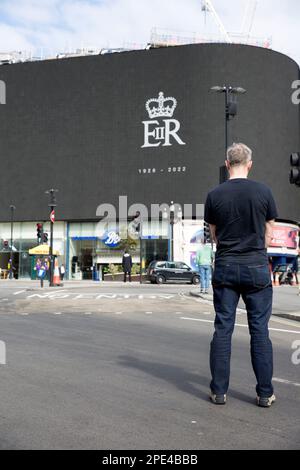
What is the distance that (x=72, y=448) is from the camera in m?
3.26

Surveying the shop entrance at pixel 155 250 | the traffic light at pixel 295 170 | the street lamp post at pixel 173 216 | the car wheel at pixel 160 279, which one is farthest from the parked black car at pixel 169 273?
the traffic light at pixel 295 170

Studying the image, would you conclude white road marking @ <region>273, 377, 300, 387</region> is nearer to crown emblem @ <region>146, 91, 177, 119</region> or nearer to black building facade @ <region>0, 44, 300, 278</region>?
black building facade @ <region>0, 44, 300, 278</region>

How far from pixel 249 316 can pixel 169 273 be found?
112ft

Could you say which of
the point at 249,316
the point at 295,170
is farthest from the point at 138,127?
the point at 249,316

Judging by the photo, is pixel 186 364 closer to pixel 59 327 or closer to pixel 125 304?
pixel 59 327

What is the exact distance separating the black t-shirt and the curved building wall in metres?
48.2

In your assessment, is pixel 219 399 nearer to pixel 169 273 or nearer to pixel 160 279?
pixel 160 279

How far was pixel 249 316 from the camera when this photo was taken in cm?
446

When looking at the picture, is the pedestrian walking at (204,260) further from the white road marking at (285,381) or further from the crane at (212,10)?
the crane at (212,10)

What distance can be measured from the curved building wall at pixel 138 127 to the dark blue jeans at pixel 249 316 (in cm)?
4826

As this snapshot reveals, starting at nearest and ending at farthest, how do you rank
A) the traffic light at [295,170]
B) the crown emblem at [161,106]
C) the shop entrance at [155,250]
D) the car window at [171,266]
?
the traffic light at [295,170] → the car window at [171,266] → the shop entrance at [155,250] → the crown emblem at [161,106]

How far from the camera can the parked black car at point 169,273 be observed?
3838cm

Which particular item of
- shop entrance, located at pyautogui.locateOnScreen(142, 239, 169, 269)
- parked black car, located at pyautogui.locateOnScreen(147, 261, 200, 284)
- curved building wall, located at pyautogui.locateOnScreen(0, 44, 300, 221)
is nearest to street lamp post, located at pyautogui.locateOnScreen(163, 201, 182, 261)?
shop entrance, located at pyautogui.locateOnScreen(142, 239, 169, 269)

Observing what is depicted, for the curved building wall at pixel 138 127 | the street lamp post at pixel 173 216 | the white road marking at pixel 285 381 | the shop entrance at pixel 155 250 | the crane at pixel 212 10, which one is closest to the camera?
the white road marking at pixel 285 381
